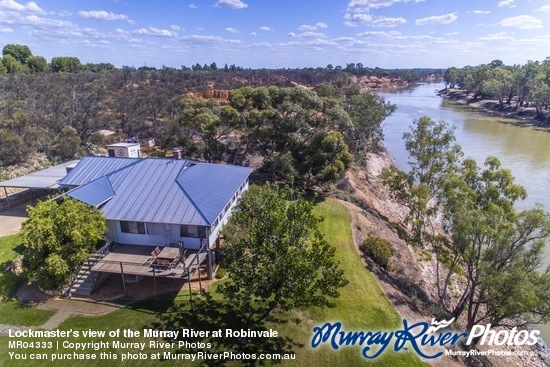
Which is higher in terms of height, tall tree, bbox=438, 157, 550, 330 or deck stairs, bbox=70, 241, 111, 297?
tall tree, bbox=438, 157, 550, 330

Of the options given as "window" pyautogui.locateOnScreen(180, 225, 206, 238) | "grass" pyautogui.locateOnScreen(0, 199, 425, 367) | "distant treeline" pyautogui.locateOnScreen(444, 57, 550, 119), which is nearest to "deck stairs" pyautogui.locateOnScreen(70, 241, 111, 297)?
"grass" pyautogui.locateOnScreen(0, 199, 425, 367)

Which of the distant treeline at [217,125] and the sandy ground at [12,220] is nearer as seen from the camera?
the sandy ground at [12,220]

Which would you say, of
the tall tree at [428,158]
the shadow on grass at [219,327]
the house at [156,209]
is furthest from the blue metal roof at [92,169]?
the tall tree at [428,158]

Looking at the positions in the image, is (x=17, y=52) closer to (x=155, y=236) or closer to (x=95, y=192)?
(x=95, y=192)

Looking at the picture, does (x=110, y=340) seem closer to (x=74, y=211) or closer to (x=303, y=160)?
(x=74, y=211)

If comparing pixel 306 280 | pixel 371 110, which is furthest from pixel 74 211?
A: pixel 371 110

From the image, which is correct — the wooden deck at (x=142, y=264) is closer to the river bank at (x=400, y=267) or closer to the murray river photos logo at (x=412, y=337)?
the murray river photos logo at (x=412, y=337)

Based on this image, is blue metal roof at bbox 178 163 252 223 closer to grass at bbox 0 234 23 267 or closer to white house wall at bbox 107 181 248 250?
white house wall at bbox 107 181 248 250
